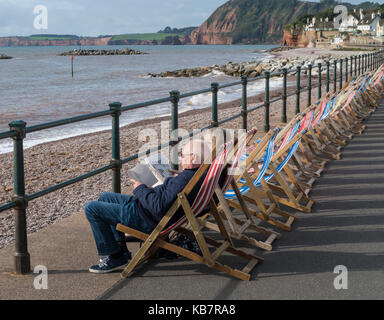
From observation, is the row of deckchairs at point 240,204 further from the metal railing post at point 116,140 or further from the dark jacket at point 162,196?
the metal railing post at point 116,140

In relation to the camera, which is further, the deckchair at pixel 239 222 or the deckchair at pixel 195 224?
the deckchair at pixel 239 222

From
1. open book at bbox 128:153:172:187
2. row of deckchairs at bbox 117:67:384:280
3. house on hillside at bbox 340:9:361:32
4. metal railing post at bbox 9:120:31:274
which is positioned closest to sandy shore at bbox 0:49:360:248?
open book at bbox 128:153:172:187

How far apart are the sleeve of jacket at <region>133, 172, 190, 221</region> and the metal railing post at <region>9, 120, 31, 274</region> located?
2.68 feet

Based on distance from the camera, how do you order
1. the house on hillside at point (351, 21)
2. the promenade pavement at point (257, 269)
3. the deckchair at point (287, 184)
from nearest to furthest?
the promenade pavement at point (257, 269)
the deckchair at point (287, 184)
the house on hillside at point (351, 21)

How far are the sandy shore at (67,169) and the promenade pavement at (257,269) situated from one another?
1.71 meters

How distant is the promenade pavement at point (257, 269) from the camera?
13.8 ft

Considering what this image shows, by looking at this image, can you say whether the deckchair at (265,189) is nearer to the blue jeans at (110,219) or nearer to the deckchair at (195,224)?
Answer: the deckchair at (195,224)

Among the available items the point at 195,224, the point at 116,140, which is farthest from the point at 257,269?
the point at 116,140

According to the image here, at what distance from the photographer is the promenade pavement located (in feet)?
13.8

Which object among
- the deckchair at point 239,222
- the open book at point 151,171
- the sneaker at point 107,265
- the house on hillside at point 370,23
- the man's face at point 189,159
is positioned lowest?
the sneaker at point 107,265


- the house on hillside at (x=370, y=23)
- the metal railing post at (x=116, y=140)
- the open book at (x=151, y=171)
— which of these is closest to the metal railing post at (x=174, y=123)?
the metal railing post at (x=116, y=140)

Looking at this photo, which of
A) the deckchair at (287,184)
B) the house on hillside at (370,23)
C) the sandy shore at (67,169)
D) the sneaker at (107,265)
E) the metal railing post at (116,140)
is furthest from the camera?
the house on hillside at (370,23)

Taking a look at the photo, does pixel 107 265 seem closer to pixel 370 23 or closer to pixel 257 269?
pixel 257 269

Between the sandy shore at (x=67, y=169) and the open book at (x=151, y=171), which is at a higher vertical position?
the open book at (x=151, y=171)
